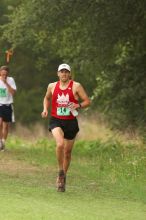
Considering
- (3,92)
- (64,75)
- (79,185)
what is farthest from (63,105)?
(3,92)

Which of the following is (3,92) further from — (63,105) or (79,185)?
(63,105)

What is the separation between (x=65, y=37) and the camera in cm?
2162

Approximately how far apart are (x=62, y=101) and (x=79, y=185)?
166 cm

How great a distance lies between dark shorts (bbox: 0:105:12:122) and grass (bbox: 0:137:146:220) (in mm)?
785

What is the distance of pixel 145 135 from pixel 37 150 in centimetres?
273

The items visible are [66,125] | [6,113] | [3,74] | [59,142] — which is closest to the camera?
[59,142]

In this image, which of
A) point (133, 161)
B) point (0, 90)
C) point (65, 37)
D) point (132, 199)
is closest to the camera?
point (132, 199)

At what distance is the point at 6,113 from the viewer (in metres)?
18.1

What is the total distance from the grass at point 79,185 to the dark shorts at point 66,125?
89cm

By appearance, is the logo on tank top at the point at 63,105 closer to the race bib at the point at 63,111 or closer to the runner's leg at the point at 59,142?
the race bib at the point at 63,111

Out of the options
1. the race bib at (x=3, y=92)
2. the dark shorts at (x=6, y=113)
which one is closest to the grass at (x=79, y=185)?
the dark shorts at (x=6, y=113)

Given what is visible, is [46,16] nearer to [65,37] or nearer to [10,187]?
[65,37]

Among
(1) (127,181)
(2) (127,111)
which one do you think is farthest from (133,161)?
(2) (127,111)

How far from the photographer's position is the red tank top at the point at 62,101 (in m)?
12.5
